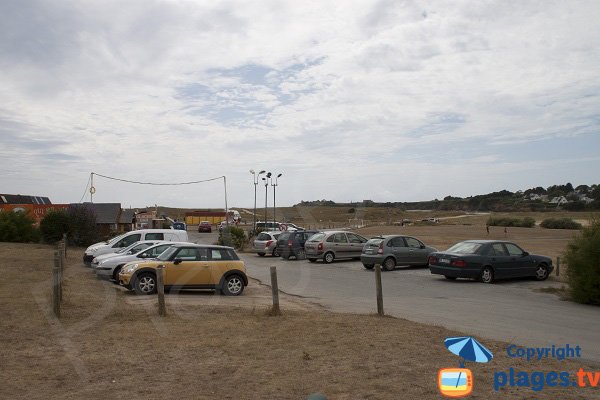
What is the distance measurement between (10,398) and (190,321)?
14.9 ft

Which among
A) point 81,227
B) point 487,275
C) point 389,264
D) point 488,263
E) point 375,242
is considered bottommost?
point 487,275

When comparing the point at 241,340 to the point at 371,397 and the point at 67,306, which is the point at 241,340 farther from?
the point at 67,306

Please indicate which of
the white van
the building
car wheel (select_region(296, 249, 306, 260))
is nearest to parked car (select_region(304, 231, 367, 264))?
car wheel (select_region(296, 249, 306, 260))

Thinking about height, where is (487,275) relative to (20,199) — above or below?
below

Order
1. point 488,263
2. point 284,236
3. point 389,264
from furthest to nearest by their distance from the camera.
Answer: point 284,236 → point 389,264 → point 488,263

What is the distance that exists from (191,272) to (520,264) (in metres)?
11.2

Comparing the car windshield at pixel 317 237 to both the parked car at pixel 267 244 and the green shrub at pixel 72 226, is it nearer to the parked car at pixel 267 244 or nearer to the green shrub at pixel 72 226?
the parked car at pixel 267 244

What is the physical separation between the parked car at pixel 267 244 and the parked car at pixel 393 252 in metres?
9.45

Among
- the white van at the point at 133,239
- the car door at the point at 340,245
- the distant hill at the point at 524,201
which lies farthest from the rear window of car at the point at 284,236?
the distant hill at the point at 524,201

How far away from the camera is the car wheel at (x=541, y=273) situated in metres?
20.0

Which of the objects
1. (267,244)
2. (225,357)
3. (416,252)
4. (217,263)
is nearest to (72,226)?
(267,244)

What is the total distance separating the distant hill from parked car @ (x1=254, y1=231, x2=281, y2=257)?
233ft

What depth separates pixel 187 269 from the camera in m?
15.4

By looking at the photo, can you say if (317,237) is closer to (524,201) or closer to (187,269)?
(187,269)
